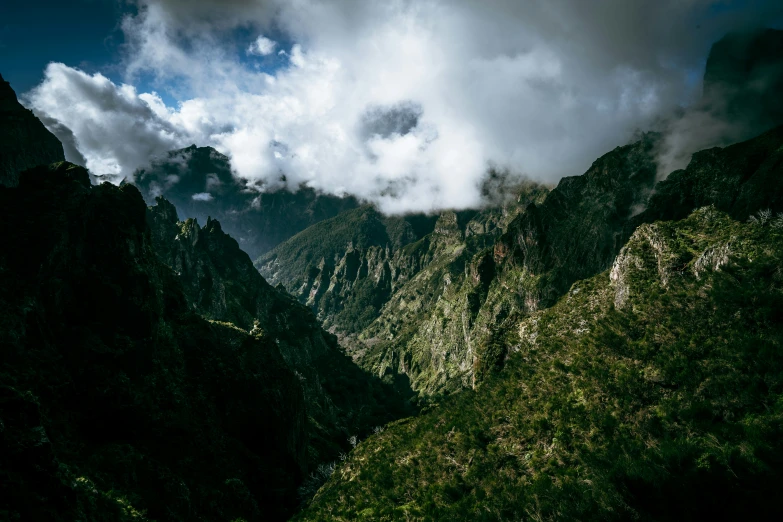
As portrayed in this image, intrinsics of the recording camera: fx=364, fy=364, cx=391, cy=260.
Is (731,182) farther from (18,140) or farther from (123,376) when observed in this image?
(18,140)

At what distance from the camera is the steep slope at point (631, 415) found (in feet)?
73.9

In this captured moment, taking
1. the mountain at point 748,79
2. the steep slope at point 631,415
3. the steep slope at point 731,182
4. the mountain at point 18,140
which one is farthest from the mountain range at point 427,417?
the mountain at point 748,79

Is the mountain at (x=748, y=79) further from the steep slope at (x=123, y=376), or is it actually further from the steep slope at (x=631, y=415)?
the steep slope at (x=123, y=376)

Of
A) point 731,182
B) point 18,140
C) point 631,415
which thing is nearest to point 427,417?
point 631,415

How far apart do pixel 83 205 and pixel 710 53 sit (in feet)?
925

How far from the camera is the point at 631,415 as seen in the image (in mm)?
36750

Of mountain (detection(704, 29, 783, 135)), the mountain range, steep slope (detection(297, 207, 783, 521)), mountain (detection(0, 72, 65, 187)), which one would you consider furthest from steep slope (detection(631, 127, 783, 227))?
mountain (detection(0, 72, 65, 187))

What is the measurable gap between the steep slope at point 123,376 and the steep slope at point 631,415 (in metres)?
19.1

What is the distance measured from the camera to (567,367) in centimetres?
5012

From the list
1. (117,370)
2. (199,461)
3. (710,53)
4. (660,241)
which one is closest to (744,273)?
(660,241)

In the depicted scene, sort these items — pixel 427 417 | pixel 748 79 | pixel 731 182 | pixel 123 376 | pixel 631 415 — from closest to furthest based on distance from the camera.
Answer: pixel 631 415 → pixel 123 376 → pixel 427 417 → pixel 731 182 → pixel 748 79

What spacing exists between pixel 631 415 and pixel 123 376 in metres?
70.2

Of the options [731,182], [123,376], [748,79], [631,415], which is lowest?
[631,415]

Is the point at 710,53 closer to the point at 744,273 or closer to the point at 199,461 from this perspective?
the point at 744,273
